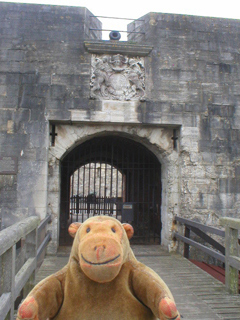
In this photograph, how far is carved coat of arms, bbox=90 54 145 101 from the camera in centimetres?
567

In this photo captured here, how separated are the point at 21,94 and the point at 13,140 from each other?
0.88m

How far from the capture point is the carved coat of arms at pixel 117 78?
5.67m

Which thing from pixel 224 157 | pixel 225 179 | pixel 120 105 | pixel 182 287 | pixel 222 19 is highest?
pixel 222 19

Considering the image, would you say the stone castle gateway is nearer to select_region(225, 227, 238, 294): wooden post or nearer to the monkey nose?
select_region(225, 227, 238, 294): wooden post

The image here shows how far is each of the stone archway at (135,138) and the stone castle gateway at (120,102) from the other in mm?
20

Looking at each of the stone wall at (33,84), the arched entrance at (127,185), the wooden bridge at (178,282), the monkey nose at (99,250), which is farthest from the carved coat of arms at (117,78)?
the monkey nose at (99,250)

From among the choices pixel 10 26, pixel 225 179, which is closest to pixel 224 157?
pixel 225 179

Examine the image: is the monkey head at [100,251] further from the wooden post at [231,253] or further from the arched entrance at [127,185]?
the arched entrance at [127,185]

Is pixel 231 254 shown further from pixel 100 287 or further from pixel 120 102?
pixel 120 102

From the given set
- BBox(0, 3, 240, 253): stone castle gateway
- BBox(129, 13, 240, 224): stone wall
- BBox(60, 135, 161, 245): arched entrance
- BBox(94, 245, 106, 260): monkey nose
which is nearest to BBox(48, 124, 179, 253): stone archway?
BBox(0, 3, 240, 253): stone castle gateway

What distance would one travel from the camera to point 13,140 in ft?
17.8

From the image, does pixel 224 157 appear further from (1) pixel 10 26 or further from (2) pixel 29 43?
(1) pixel 10 26

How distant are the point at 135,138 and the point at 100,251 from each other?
4.56m

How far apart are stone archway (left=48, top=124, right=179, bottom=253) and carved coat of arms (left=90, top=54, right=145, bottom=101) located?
615 millimetres
